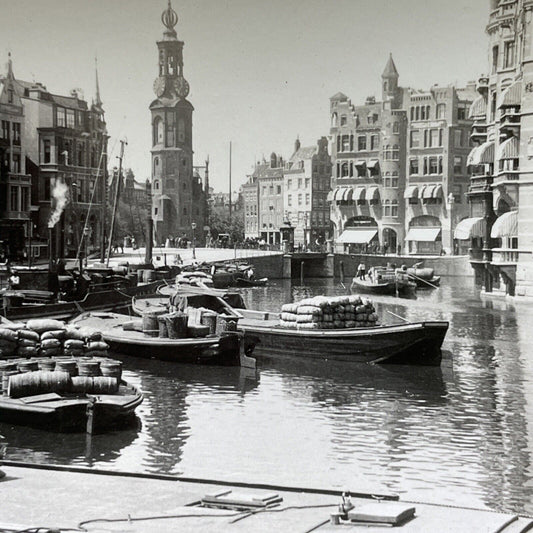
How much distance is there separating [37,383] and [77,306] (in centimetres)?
1733

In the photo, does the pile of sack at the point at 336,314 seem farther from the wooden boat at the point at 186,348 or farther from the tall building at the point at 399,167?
the tall building at the point at 399,167

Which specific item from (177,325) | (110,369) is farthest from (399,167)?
(110,369)

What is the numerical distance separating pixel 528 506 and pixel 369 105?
77811 millimetres

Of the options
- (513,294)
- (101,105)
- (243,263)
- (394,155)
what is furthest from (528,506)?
(394,155)

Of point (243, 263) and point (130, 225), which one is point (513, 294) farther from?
point (130, 225)

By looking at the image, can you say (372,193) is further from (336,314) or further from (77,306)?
(336,314)

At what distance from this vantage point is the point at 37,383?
57.1ft

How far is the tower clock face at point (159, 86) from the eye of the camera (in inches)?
4336

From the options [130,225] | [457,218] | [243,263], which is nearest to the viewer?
[243,263]

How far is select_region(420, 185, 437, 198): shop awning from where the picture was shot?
269 ft

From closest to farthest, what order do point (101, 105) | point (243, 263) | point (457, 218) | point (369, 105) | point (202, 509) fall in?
1. point (202, 509)
2. point (243, 263)
3. point (101, 105)
4. point (457, 218)
5. point (369, 105)

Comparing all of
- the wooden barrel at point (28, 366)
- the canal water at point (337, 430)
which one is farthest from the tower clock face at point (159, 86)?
the wooden barrel at point (28, 366)

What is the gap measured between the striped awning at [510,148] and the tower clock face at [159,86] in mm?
71168

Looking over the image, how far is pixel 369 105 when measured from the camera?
87938mm
